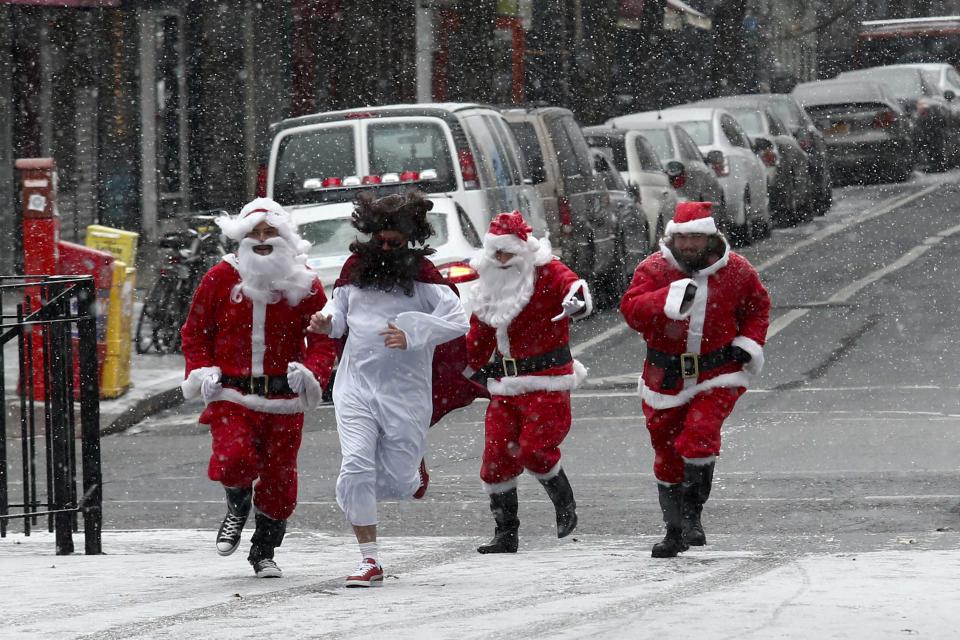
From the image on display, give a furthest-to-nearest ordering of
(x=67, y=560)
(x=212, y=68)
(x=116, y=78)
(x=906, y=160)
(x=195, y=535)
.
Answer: (x=906, y=160), (x=212, y=68), (x=116, y=78), (x=195, y=535), (x=67, y=560)

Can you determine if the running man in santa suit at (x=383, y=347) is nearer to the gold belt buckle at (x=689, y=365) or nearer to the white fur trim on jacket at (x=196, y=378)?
the white fur trim on jacket at (x=196, y=378)

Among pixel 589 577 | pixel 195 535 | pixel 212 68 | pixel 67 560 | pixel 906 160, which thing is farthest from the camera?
pixel 906 160

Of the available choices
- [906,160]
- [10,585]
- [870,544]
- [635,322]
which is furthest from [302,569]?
[906,160]

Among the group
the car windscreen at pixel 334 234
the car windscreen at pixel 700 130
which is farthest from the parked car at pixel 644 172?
the car windscreen at pixel 334 234

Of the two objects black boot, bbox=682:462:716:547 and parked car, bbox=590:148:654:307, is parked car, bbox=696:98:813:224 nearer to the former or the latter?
parked car, bbox=590:148:654:307

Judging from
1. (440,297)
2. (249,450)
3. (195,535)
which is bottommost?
(195,535)

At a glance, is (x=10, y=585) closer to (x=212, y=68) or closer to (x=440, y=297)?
(x=440, y=297)

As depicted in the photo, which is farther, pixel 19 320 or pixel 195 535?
pixel 195 535

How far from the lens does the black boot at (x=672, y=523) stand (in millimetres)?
7801

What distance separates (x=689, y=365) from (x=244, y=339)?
5.94ft

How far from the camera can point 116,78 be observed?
23656 millimetres

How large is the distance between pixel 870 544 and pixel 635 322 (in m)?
1.54

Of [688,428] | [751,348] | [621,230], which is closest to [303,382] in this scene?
[688,428]

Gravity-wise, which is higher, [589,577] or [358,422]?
[358,422]
